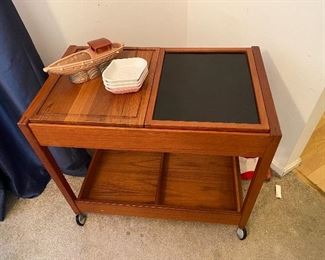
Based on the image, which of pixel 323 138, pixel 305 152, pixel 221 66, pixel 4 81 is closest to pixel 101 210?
pixel 4 81

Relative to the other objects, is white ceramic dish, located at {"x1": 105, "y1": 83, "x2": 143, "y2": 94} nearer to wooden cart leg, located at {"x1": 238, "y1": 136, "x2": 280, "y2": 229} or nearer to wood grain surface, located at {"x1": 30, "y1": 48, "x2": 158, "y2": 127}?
wood grain surface, located at {"x1": 30, "y1": 48, "x2": 158, "y2": 127}

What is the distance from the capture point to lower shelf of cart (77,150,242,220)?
3.27 feet

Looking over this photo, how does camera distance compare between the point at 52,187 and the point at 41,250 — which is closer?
the point at 41,250

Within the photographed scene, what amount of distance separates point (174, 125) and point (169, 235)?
57 cm

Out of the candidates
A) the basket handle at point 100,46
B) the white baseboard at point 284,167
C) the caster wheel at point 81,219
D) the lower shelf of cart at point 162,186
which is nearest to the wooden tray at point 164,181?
the lower shelf of cart at point 162,186

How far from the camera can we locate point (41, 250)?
1.07 metres

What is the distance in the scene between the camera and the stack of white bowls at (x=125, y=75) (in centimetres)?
76

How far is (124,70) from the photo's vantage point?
832 millimetres

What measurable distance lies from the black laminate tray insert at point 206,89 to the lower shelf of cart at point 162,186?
0.40m

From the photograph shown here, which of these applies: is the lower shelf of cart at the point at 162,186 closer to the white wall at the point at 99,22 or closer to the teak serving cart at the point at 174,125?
the teak serving cart at the point at 174,125

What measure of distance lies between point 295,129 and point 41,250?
1091 mm

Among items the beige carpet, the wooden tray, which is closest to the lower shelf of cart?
the wooden tray

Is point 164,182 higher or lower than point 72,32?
lower

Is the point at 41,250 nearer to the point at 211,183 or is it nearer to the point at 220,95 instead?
the point at 211,183
